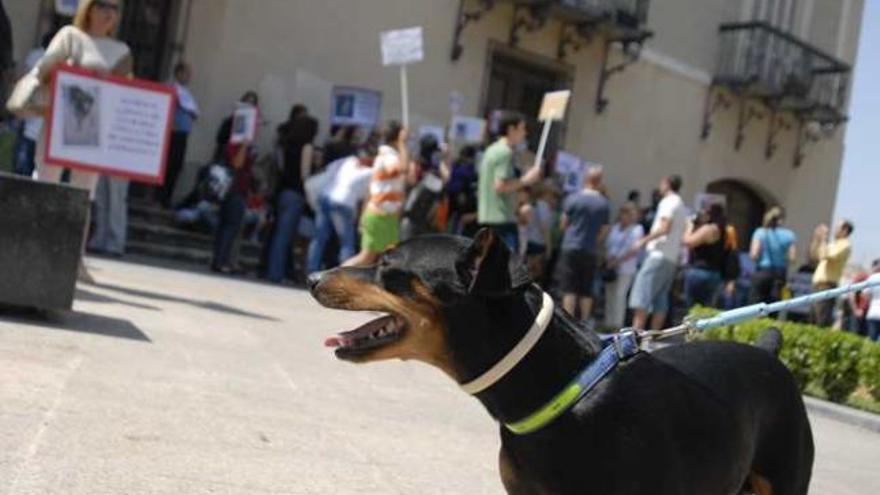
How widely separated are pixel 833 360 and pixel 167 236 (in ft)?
28.1

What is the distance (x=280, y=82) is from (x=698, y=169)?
10569 millimetres

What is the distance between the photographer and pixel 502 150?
37.5 feet

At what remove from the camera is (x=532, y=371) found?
9.39 ft

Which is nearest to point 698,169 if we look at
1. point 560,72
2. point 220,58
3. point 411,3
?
point 560,72

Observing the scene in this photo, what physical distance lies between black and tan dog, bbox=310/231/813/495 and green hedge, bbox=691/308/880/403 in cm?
785

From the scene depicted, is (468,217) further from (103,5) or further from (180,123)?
(103,5)

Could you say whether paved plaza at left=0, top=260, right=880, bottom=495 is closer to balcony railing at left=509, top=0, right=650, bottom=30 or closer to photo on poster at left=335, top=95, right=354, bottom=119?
photo on poster at left=335, top=95, right=354, bottom=119

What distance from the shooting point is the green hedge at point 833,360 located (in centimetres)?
1062

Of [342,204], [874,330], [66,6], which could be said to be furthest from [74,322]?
→ [874,330]

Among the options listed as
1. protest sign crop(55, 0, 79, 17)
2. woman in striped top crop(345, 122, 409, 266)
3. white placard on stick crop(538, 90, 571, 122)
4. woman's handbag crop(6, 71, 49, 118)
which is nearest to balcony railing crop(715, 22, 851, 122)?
white placard on stick crop(538, 90, 571, 122)

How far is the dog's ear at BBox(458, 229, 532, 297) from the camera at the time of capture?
2787mm

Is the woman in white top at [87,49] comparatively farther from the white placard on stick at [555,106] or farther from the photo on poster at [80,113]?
the white placard on stick at [555,106]

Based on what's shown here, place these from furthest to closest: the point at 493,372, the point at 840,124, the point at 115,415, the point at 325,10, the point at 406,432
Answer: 1. the point at 840,124
2. the point at 325,10
3. the point at 406,432
4. the point at 115,415
5. the point at 493,372

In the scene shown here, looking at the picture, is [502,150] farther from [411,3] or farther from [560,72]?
[560,72]
